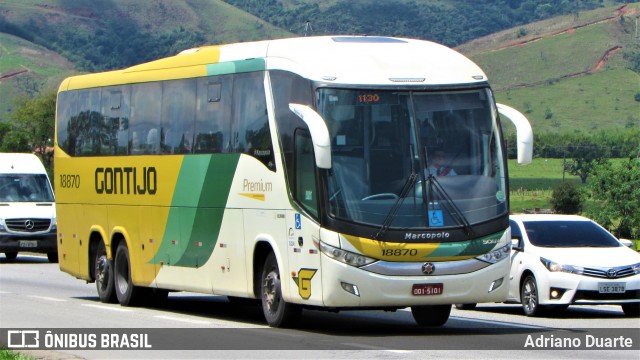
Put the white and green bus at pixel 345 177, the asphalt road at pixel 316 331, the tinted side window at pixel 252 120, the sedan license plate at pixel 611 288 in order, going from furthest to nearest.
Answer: the sedan license plate at pixel 611 288 < the tinted side window at pixel 252 120 < the white and green bus at pixel 345 177 < the asphalt road at pixel 316 331

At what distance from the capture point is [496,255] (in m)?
15.2

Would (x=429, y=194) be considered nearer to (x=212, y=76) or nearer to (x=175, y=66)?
(x=212, y=76)

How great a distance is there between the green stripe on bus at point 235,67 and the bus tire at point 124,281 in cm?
401

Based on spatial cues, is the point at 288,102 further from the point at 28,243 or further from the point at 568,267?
the point at 28,243

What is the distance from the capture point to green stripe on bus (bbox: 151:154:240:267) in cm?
1723

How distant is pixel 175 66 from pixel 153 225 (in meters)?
2.38

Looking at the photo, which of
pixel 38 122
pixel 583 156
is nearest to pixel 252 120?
pixel 38 122

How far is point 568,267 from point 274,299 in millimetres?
4963

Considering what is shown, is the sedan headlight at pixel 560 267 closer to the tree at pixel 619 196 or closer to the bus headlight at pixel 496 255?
the bus headlight at pixel 496 255

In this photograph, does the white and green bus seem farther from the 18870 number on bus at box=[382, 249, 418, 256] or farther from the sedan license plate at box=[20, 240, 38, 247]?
the sedan license plate at box=[20, 240, 38, 247]

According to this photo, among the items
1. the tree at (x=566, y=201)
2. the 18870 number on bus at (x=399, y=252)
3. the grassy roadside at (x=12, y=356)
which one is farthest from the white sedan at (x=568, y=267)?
the tree at (x=566, y=201)

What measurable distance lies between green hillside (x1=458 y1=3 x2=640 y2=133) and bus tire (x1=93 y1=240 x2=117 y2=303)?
14323 cm

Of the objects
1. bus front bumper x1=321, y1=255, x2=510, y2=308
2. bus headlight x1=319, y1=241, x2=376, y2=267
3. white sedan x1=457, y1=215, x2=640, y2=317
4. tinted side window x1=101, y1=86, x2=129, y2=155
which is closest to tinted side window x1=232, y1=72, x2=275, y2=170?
bus headlight x1=319, y1=241, x2=376, y2=267

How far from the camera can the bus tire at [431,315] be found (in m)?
16.3
